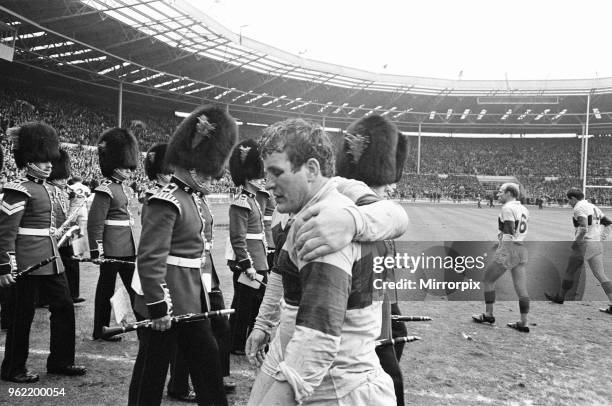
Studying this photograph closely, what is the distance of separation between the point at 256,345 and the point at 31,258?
2969 millimetres

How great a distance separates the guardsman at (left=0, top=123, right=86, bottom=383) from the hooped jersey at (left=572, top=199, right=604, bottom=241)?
6872 millimetres

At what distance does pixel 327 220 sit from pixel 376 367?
0.63 metres

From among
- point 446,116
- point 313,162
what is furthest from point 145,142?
point 313,162

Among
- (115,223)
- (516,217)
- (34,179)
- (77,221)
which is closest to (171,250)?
(34,179)

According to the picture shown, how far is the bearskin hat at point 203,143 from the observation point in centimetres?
327

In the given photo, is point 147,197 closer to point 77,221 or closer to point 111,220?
point 111,220

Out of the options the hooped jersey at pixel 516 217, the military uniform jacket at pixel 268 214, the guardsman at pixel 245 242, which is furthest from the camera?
the hooped jersey at pixel 516 217

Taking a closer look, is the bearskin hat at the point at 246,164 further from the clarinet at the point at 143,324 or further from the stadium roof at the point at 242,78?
the stadium roof at the point at 242,78

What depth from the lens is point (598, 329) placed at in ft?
19.8

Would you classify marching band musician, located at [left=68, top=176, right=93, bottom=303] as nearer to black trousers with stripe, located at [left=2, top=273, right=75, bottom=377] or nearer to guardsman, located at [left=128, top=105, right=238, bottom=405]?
black trousers with stripe, located at [left=2, top=273, right=75, bottom=377]

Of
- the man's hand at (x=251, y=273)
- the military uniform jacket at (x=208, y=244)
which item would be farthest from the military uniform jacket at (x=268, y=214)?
the military uniform jacket at (x=208, y=244)

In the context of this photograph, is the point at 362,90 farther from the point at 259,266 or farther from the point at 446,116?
the point at 259,266

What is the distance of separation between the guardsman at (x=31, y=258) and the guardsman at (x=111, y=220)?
0.67m

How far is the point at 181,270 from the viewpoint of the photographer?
10.0 ft
